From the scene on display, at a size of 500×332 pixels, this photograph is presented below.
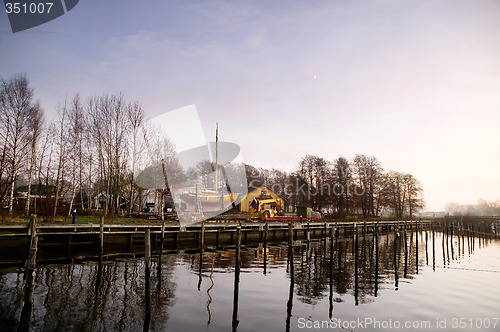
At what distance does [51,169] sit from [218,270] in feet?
89.9

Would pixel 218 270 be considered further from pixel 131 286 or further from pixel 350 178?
pixel 350 178

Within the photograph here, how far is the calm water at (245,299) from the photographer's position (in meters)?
11.0

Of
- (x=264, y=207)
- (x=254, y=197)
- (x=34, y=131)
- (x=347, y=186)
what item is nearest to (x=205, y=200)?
(x=254, y=197)

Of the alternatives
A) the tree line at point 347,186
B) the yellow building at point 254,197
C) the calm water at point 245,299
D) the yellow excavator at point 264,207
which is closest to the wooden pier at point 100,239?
the calm water at point 245,299

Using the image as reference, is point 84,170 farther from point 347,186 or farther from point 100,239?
point 347,186

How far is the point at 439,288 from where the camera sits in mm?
17953

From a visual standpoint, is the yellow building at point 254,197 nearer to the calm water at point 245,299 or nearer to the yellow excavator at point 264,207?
the yellow excavator at point 264,207

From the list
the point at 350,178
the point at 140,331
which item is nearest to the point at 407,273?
the point at 140,331

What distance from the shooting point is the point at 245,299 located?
14266mm

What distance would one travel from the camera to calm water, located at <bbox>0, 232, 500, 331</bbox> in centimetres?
1102

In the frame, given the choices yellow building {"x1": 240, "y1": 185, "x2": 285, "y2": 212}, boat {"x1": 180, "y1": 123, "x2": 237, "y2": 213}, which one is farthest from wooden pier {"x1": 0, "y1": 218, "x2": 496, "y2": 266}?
yellow building {"x1": 240, "y1": 185, "x2": 285, "y2": 212}

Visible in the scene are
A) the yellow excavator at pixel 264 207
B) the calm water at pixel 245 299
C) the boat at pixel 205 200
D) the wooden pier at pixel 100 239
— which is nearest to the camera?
the calm water at pixel 245 299

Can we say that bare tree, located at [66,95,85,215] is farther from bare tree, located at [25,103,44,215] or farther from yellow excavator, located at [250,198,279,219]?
yellow excavator, located at [250,198,279,219]

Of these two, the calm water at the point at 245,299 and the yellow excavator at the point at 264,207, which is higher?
the yellow excavator at the point at 264,207
